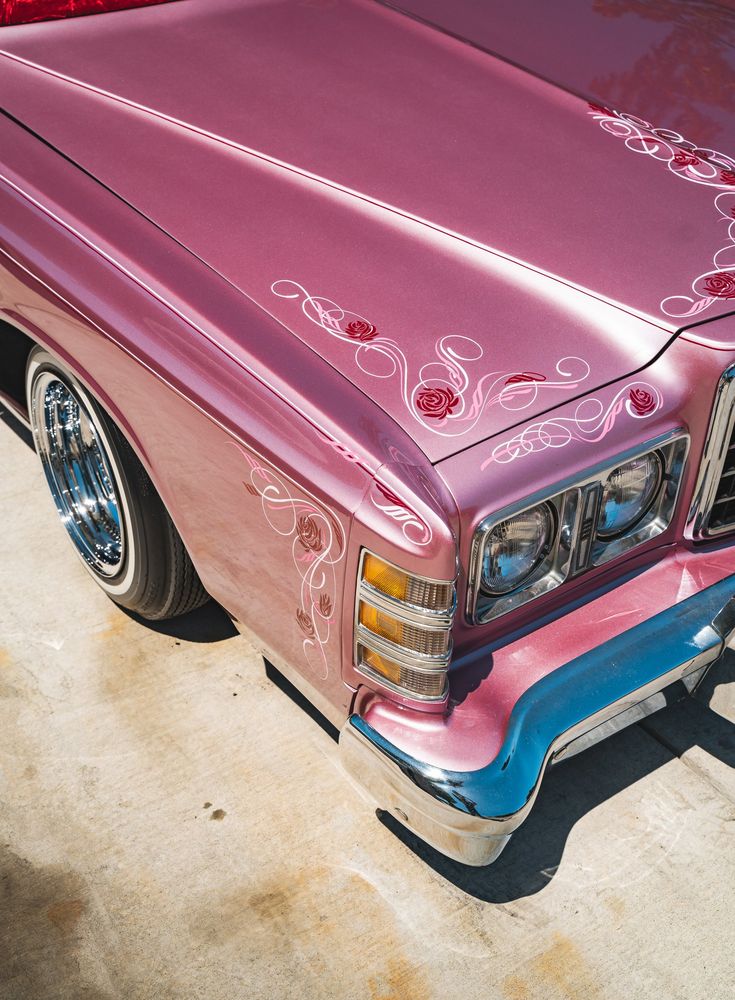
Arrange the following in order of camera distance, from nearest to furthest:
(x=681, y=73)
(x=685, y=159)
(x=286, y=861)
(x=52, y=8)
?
(x=286, y=861) < (x=685, y=159) < (x=681, y=73) < (x=52, y=8)

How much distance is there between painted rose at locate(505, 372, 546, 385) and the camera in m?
1.86

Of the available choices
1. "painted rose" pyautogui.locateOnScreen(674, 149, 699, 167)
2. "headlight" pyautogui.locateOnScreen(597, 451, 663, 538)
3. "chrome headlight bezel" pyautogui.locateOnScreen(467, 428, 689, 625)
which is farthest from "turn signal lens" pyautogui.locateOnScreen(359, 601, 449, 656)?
"painted rose" pyautogui.locateOnScreen(674, 149, 699, 167)

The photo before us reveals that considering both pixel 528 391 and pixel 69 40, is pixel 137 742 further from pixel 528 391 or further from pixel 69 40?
pixel 69 40

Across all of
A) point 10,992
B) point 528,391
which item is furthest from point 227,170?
point 10,992

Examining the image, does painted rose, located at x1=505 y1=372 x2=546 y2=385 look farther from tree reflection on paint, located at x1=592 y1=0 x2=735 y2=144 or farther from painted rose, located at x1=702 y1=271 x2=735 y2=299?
tree reflection on paint, located at x1=592 y1=0 x2=735 y2=144

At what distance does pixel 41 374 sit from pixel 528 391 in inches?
54.3

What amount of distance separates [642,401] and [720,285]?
334mm

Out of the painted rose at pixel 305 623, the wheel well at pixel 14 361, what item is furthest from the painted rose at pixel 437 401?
the wheel well at pixel 14 361

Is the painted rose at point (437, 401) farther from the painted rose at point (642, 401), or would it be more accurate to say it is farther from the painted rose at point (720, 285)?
the painted rose at point (720, 285)

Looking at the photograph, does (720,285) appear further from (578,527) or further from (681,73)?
(681,73)

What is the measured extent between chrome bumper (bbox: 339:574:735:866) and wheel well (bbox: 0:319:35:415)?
4.77 ft

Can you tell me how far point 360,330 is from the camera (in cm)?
192

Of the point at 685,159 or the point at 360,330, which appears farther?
the point at 685,159

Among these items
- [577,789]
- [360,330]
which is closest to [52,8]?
[360,330]
